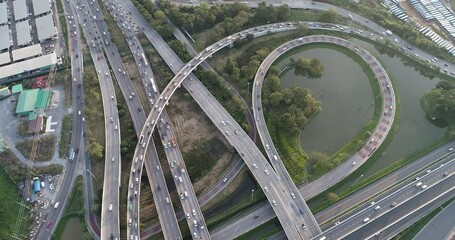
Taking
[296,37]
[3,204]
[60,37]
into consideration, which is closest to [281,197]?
[296,37]

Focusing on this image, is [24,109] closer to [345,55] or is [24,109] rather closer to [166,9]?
[166,9]

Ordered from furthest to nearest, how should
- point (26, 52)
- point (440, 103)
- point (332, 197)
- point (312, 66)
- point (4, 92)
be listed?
point (26, 52)
point (312, 66)
point (4, 92)
point (440, 103)
point (332, 197)

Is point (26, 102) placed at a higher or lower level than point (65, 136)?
higher

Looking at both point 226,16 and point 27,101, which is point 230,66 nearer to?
point 226,16

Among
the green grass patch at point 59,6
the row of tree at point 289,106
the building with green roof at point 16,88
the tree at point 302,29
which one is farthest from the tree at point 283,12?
the building with green roof at point 16,88

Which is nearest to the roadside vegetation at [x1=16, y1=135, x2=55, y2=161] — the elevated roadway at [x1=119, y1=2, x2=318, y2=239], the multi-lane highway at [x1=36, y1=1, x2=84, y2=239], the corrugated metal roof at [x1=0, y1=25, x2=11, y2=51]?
the multi-lane highway at [x1=36, y1=1, x2=84, y2=239]

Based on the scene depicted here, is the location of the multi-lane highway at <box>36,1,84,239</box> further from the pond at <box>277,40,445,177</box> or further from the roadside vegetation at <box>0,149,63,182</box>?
the pond at <box>277,40,445,177</box>

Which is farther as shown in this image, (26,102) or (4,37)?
(4,37)

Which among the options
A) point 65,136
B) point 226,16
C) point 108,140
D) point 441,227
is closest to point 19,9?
point 65,136
